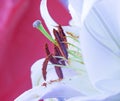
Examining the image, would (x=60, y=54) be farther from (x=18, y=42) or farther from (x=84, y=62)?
(x=18, y=42)

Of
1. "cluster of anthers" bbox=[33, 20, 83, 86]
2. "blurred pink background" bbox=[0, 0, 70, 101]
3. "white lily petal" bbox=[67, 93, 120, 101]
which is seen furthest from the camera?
"blurred pink background" bbox=[0, 0, 70, 101]

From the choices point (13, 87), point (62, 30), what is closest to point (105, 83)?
point (62, 30)

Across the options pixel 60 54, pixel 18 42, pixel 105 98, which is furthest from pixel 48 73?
pixel 18 42

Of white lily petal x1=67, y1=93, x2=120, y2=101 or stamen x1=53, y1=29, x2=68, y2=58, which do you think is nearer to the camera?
white lily petal x1=67, y1=93, x2=120, y2=101

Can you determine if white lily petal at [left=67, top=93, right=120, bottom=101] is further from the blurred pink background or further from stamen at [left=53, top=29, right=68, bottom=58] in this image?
the blurred pink background

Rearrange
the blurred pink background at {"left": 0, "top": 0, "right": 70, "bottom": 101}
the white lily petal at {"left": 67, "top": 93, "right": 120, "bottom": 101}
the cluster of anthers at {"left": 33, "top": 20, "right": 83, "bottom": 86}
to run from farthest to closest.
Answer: the blurred pink background at {"left": 0, "top": 0, "right": 70, "bottom": 101} → the cluster of anthers at {"left": 33, "top": 20, "right": 83, "bottom": 86} → the white lily petal at {"left": 67, "top": 93, "right": 120, "bottom": 101}

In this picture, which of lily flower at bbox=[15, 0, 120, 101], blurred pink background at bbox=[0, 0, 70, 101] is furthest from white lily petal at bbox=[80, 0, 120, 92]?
blurred pink background at bbox=[0, 0, 70, 101]

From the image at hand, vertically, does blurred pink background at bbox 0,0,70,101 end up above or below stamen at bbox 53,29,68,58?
above

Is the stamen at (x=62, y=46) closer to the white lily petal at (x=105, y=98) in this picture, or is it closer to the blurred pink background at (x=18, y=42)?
the white lily petal at (x=105, y=98)
